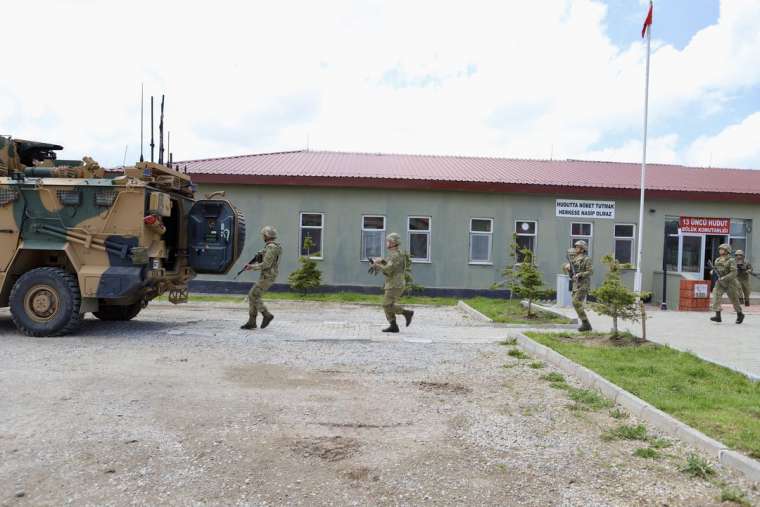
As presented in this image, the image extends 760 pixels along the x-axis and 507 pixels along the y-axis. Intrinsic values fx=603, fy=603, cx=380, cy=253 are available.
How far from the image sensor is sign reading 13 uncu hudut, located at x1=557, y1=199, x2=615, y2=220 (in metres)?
18.6

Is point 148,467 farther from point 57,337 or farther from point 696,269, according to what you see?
point 696,269

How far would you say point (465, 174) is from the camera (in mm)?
19531

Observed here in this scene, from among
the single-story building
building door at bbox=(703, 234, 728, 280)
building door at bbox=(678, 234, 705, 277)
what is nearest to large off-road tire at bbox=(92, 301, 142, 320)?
the single-story building

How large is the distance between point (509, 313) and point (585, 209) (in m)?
6.66

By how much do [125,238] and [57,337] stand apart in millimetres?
1756

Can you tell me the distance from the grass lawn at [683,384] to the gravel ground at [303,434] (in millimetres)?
478

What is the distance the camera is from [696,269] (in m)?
19.5

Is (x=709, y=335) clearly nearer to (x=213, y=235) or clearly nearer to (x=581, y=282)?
(x=581, y=282)

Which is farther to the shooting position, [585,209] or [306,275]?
[585,209]

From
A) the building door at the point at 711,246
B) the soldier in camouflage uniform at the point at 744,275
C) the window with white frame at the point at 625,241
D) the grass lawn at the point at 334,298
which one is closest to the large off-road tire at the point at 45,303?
the grass lawn at the point at 334,298

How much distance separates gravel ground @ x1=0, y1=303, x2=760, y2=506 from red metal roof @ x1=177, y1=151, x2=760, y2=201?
34.1 feet

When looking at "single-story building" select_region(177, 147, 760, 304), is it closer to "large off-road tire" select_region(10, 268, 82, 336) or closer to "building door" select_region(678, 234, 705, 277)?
"building door" select_region(678, 234, 705, 277)

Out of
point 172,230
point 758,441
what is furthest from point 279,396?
point 172,230

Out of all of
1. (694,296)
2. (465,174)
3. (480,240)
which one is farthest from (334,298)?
(694,296)
